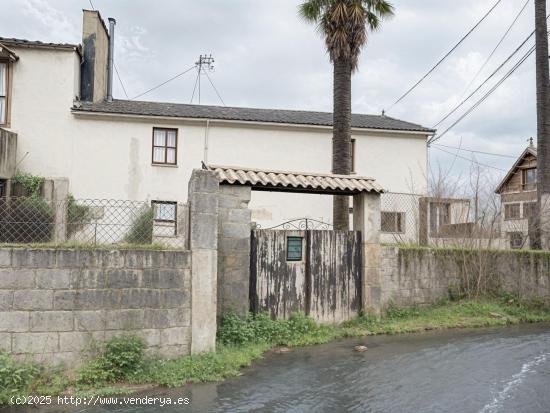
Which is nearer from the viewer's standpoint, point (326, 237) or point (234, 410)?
point (234, 410)

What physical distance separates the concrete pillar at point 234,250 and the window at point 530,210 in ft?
32.8

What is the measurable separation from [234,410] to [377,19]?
1215 centimetres

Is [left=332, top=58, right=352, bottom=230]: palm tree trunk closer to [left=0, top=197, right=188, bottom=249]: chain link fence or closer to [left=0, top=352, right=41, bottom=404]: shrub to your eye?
[left=0, top=197, right=188, bottom=249]: chain link fence

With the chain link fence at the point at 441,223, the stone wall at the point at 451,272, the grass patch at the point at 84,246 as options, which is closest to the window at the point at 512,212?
the chain link fence at the point at 441,223

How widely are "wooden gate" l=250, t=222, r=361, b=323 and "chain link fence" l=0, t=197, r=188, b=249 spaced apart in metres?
1.92

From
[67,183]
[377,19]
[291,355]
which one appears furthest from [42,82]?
[291,355]

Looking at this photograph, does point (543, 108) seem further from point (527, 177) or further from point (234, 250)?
point (527, 177)

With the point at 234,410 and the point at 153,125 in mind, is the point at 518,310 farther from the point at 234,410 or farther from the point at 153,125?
the point at 153,125

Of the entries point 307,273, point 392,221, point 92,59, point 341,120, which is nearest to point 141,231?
point 307,273

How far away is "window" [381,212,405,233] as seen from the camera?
1355 centimetres

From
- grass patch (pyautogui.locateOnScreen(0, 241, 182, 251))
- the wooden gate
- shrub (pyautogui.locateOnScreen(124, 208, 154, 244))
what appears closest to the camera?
grass patch (pyautogui.locateOnScreen(0, 241, 182, 251))

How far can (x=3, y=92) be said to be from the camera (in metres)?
16.9

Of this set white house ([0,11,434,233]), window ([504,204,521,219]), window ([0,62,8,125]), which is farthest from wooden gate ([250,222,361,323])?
window ([0,62,8,125])

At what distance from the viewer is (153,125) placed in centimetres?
1855
